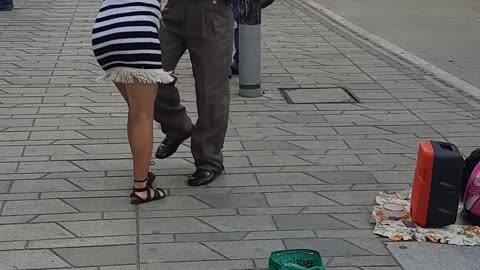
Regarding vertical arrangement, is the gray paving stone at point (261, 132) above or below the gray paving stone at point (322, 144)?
below

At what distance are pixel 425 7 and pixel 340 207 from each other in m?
11.0

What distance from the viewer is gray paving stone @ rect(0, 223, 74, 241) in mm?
3992

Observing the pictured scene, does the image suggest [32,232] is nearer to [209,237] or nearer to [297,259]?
[209,237]

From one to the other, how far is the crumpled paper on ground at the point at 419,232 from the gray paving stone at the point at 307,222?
19cm

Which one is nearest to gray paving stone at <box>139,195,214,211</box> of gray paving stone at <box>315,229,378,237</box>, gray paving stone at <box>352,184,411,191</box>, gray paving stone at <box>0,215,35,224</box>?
gray paving stone at <box>0,215,35,224</box>

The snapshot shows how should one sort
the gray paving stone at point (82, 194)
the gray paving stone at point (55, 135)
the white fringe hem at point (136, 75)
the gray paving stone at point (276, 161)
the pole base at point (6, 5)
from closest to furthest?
the white fringe hem at point (136, 75) < the gray paving stone at point (82, 194) < the gray paving stone at point (276, 161) < the gray paving stone at point (55, 135) < the pole base at point (6, 5)

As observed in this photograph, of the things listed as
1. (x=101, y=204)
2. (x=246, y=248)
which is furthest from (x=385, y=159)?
(x=101, y=204)

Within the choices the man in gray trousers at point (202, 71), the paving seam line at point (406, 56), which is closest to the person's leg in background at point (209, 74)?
Answer: the man in gray trousers at point (202, 71)

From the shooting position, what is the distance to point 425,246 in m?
3.99

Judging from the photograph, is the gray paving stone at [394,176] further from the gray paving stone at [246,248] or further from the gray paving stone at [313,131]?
the gray paving stone at [246,248]

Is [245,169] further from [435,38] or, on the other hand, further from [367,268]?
[435,38]

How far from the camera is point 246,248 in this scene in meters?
3.90

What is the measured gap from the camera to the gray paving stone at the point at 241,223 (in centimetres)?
414

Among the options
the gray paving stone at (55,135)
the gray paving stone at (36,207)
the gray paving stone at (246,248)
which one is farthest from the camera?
the gray paving stone at (55,135)
